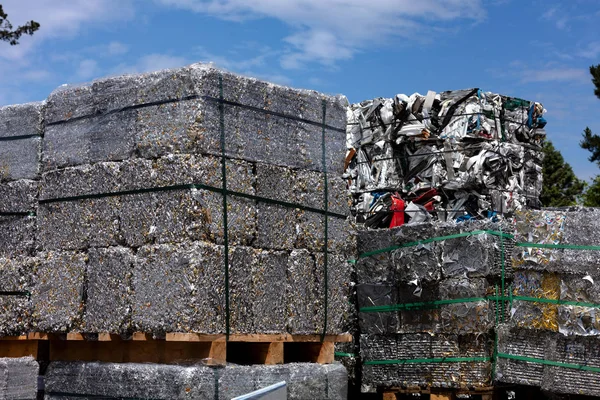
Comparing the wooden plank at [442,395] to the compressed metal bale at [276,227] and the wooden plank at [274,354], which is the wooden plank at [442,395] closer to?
the wooden plank at [274,354]

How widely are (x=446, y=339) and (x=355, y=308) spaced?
1.08 metres

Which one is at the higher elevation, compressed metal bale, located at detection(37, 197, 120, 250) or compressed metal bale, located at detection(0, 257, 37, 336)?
compressed metal bale, located at detection(37, 197, 120, 250)

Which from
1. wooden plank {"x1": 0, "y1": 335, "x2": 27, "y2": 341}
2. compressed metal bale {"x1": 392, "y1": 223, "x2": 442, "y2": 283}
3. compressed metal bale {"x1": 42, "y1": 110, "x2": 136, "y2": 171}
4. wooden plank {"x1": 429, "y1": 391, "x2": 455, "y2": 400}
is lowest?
wooden plank {"x1": 429, "y1": 391, "x2": 455, "y2": 400}

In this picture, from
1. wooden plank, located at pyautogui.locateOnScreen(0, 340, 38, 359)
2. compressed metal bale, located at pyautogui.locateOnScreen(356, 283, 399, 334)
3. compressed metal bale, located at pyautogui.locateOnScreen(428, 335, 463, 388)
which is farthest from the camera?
compressed metal bale, located at pyautogui.locateOnScreen(356, 283, 399, 334)

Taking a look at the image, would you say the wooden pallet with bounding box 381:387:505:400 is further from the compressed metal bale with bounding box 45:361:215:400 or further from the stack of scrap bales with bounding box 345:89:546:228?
the compressed metal bale with bounding box 45:361:215:400

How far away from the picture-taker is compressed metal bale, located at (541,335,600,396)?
6.64 meters

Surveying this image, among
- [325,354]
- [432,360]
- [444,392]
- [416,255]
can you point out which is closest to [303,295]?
[325,354]

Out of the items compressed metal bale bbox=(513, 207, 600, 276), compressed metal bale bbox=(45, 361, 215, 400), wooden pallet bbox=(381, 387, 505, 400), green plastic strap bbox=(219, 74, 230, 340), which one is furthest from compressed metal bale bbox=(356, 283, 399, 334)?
compressed metal bale bbox=(45, 361, 215, 400)

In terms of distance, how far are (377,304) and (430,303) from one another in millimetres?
566

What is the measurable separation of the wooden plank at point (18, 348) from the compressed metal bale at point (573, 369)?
155 inches

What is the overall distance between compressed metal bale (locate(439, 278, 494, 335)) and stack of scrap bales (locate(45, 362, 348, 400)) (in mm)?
1388

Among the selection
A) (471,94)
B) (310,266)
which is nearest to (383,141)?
(471,94)

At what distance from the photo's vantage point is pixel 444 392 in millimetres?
7234

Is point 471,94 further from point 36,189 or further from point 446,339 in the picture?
point 36,189
